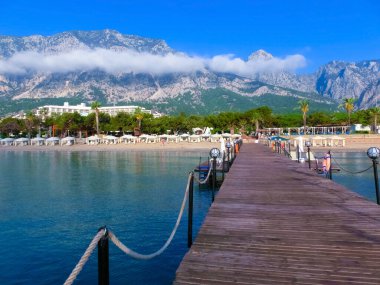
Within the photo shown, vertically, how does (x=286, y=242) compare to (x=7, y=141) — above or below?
below

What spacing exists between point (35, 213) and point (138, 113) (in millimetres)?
95283

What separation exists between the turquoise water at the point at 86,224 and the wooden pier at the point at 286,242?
3418mm

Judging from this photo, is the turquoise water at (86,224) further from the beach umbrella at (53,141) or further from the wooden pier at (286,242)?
the beach umbrella at (53,141)

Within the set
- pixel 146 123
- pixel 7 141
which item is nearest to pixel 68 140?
pixel 7 141

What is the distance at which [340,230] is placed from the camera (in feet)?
22.7

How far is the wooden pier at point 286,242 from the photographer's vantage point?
473cm

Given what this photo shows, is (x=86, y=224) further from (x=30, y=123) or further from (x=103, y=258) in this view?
(x=30, y=123)

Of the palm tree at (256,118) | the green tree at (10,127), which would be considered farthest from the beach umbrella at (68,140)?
the palm tree at (256,118)

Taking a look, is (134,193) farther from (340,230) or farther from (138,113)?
(138,113)

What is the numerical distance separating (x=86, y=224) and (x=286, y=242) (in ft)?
37.9

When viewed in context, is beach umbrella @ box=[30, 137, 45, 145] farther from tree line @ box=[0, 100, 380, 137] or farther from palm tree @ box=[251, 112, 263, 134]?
palm tree @ box=[251, 112, 263, 134]

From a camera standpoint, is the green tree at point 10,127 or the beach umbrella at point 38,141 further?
the green tree at point 10,127

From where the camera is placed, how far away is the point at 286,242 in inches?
244

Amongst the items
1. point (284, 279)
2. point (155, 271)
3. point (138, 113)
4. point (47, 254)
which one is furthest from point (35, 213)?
point (138, 113)
